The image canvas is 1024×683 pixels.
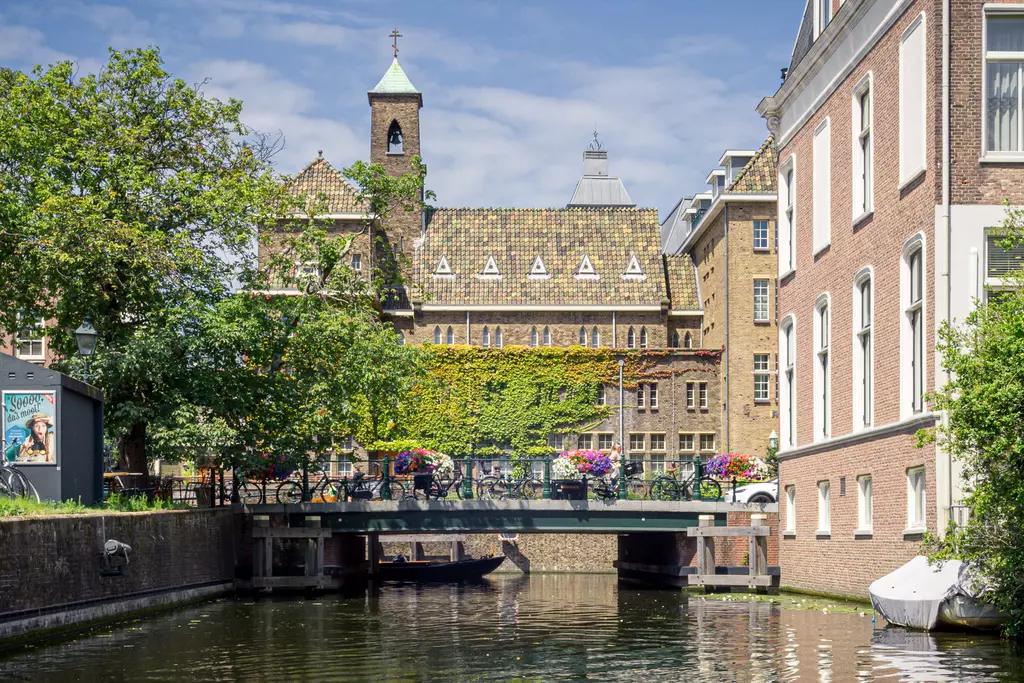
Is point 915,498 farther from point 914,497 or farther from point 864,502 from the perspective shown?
point 864,502

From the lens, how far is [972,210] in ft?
80.0

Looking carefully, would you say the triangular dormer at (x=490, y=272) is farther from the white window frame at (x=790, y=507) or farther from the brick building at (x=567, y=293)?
the white window frame at (x=790, y=507)

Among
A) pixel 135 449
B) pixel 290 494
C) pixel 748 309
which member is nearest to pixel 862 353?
pixel 290 494

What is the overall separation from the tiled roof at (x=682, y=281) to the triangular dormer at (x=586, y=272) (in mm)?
3977

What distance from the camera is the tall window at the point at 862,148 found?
29125 millimetres

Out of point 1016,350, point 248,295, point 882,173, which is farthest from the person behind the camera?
point 248,295

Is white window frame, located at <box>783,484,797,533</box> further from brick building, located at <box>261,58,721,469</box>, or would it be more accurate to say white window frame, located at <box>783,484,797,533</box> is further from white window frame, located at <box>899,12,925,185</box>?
brick building, located at <box>261,58,721,469</box>

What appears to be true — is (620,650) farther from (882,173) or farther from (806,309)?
(806,309)

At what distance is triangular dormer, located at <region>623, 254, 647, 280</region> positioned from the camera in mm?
72750

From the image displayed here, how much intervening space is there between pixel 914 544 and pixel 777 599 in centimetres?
928

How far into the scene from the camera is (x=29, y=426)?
28.3 meters

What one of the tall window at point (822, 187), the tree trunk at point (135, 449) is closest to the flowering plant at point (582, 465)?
the tall window at point (822, 187)

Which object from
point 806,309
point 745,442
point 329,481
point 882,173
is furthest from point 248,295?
point 745,442

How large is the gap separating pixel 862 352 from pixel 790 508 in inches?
308
